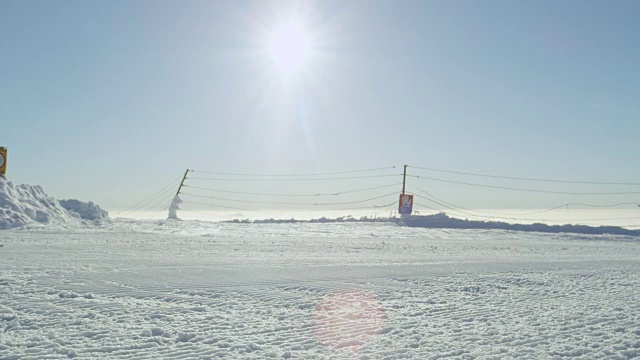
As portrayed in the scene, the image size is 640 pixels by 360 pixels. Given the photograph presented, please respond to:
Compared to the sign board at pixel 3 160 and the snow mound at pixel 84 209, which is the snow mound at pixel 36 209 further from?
the sign board at pixel 3 160

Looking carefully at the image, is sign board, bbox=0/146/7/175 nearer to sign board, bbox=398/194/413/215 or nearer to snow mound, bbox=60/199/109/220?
snow mound, bbox=60/199/109/220

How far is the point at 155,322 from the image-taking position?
5.65m

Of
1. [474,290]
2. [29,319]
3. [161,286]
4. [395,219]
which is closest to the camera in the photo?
[29,319]

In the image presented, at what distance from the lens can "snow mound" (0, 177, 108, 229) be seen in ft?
47.3

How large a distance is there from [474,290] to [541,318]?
5.72ft

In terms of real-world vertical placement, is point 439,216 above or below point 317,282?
above

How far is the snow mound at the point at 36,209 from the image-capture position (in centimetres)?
1441

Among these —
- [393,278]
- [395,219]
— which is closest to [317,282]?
[393,278]

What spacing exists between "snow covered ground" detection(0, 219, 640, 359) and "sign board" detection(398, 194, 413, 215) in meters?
12.4

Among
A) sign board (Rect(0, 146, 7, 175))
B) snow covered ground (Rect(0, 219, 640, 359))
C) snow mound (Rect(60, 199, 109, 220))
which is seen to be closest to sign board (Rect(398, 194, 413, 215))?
snow covered ground (Rect(0, 219, 640, 359))

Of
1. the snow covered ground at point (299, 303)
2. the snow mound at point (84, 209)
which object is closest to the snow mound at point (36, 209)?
the snow mound at point (84, 209)

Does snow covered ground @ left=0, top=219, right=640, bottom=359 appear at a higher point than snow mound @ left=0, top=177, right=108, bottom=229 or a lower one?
lower

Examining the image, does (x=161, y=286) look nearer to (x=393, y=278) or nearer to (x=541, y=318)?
(x=393, y=278)

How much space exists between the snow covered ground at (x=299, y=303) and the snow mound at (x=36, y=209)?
2262mm
